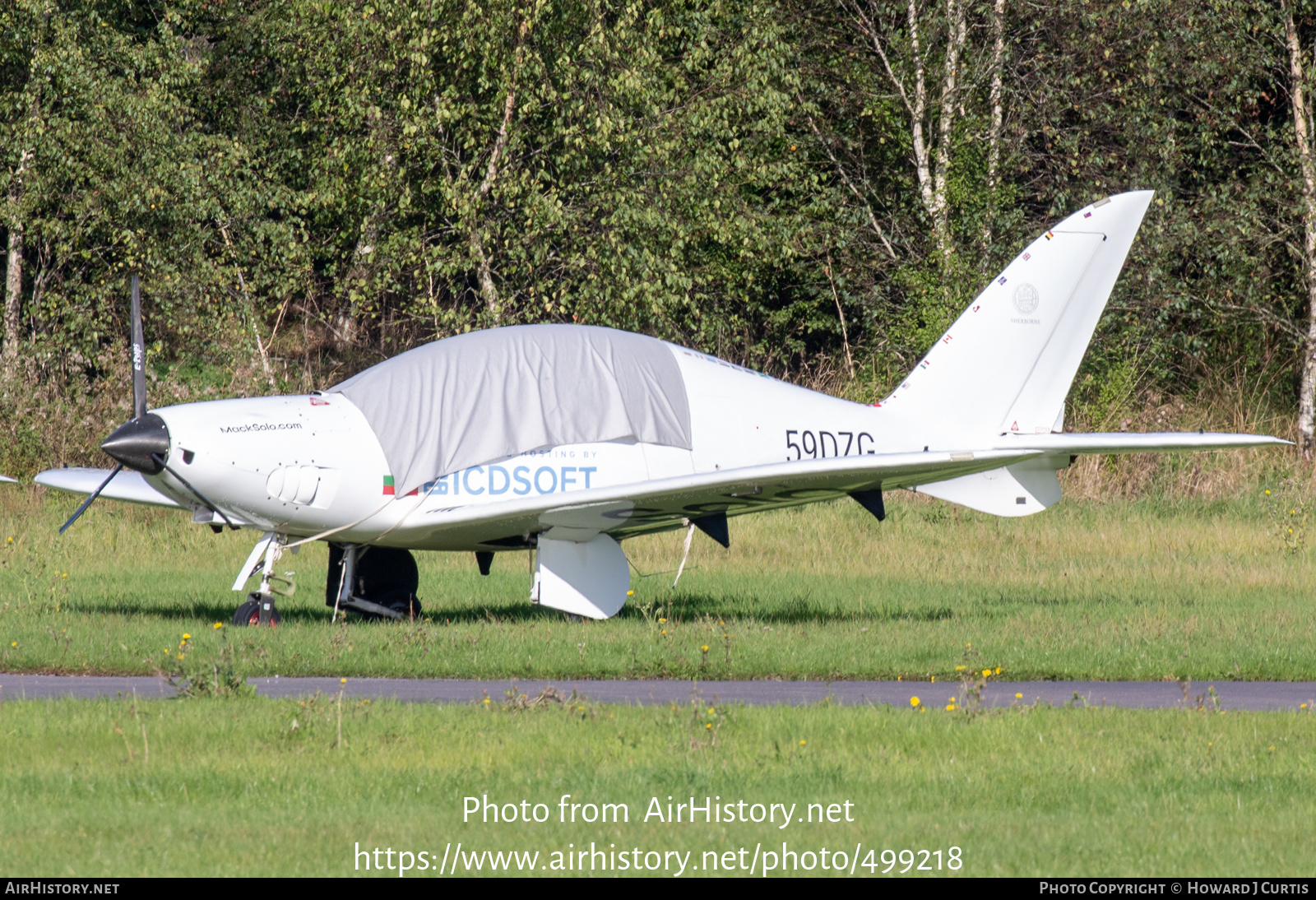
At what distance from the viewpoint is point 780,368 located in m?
29.7

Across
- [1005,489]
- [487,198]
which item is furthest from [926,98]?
[1005,489]

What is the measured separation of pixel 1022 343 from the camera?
512 inches

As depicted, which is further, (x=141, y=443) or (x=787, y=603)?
(x=787, y=603)

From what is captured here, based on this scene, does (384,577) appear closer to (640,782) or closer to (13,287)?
(640,782)

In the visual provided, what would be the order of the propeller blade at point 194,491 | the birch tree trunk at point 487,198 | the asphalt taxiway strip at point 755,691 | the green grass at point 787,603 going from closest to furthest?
the asphalt taxiway strip at point 755,691
the green grass at point 787,603
the propeller blade at point 194,491
the birch tree trunk at point 487,198

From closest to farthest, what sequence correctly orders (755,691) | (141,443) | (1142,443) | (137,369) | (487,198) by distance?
1. (755,691)
2. (141,443)
3. (137,369)
4. (1142,443)
5. (487,198)

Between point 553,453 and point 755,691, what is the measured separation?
3.13 metres

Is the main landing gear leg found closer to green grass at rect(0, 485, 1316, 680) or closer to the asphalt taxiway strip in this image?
green grass at rect(0, 485, 1316, 680)

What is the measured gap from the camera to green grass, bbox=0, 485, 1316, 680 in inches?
382

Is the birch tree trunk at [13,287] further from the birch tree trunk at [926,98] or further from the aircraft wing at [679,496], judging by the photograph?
the aircraft wing at [679,496]

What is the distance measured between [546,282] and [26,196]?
826 cm

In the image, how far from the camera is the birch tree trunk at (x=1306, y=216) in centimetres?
2375

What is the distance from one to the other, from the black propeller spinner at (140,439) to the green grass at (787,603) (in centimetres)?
116

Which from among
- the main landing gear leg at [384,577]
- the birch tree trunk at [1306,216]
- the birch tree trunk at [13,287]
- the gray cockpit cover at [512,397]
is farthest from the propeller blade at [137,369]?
the birch tree trunk at [1306,216]
